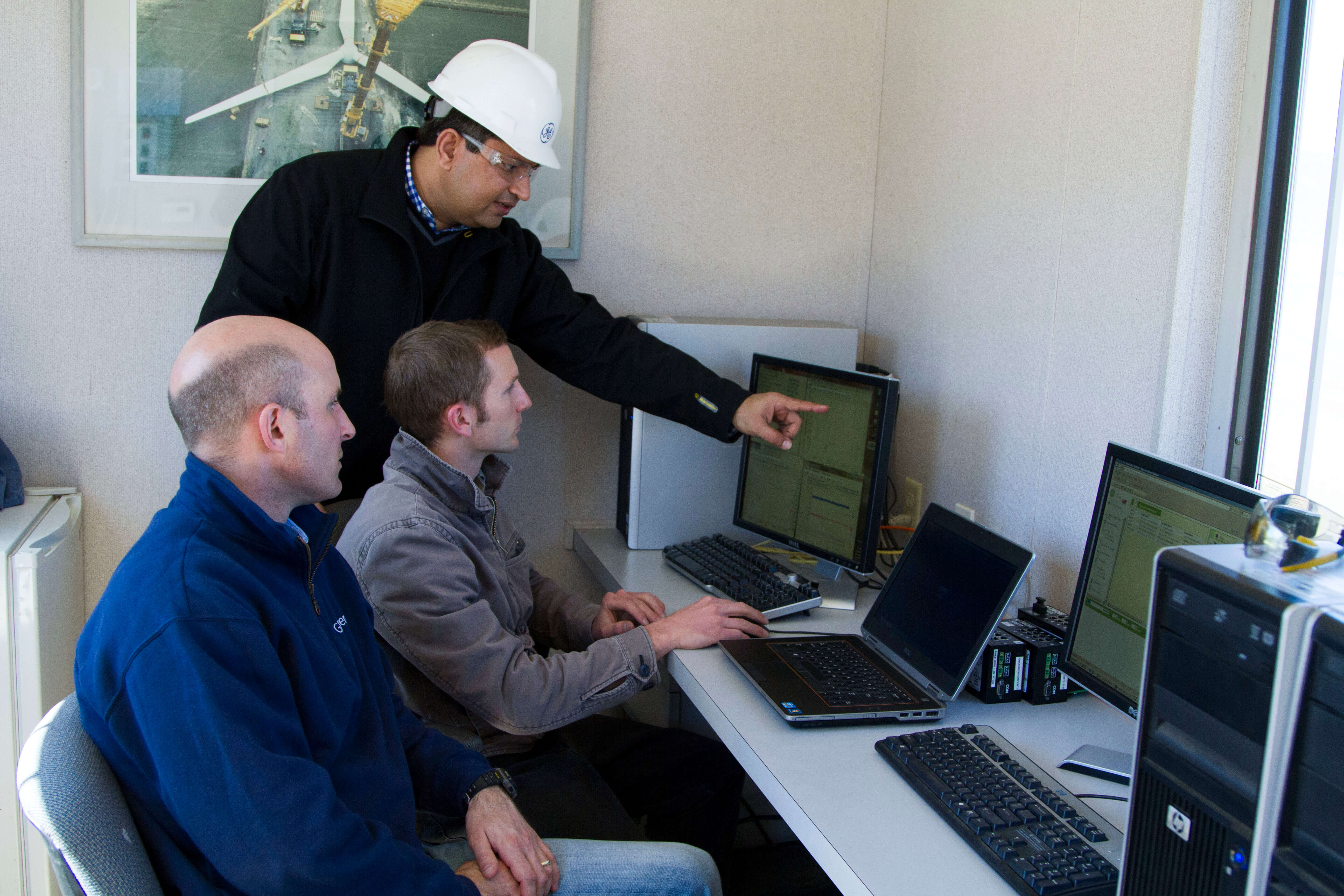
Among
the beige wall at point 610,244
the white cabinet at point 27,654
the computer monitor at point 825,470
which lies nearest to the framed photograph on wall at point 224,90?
the beige wall at point 610,244

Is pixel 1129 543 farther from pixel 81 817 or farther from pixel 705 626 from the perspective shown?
pixel 81 817

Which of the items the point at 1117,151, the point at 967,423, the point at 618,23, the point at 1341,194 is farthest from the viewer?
the point at 618,23

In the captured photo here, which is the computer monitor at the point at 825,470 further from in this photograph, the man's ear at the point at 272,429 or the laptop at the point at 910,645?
the man's ear at the point at 272,429

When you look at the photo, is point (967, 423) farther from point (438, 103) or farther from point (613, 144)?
point (438, 103)

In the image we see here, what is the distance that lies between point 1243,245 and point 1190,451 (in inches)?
12.8

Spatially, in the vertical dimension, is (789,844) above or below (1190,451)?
below

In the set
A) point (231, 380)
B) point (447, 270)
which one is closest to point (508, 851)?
point (231, 380)

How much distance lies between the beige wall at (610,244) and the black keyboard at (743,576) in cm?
48

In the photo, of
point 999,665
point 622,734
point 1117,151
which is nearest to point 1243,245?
point 1117,151

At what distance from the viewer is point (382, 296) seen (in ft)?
7.00

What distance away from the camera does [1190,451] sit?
5.42 ft

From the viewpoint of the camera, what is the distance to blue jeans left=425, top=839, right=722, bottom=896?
4.62ft

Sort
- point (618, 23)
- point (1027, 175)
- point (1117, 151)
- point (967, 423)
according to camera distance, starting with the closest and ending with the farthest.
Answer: point (1117, 151) < point (1027, 175) < point (967, 423) < point (618, 23)

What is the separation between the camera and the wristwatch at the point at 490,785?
1462 millimetres
